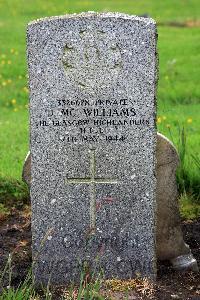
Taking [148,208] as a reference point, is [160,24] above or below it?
above

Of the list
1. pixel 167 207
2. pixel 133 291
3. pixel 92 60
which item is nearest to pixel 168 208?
pixel 167 207

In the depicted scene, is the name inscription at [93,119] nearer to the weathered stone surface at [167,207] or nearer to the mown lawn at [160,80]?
the weathered stone surface at [167,207]

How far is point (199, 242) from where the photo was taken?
6039mm

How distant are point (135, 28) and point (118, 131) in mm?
648

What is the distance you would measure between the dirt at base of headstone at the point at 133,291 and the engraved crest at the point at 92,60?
45.2 inches

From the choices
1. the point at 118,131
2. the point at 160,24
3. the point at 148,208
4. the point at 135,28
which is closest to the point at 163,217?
the point at 148,208

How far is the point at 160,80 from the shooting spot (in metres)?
12.8

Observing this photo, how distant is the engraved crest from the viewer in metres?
4.93

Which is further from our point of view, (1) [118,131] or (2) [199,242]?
(2) [199,242]

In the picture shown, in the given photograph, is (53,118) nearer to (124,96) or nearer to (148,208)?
(124,96)

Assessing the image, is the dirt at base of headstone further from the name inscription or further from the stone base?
the name inscription

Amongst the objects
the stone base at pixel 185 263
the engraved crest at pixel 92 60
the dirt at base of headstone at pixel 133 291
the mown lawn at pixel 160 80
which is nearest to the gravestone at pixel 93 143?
the engraved crest at pixel 92 60

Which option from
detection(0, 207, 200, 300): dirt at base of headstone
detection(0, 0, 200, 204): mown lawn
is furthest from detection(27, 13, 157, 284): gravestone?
detection(0, 0, 200, 204): mown lawn

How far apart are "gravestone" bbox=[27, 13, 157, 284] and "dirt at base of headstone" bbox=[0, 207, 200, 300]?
165 millimetres
